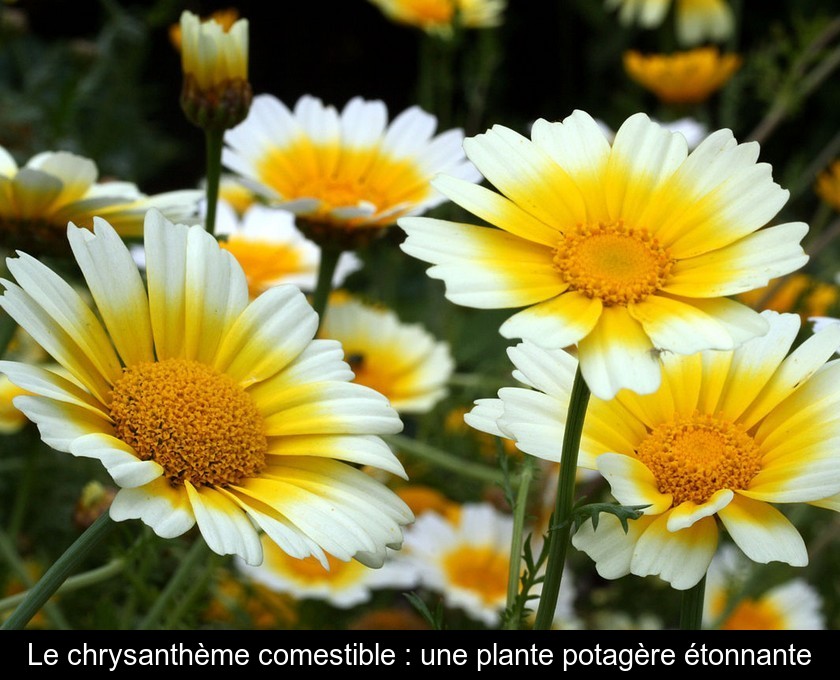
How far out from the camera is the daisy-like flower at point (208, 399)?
2.64 feet

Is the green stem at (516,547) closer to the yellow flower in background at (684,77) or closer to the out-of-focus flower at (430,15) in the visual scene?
the out-of-focus flower at (430,15)

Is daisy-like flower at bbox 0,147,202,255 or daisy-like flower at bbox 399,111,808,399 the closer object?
daisy-like flower at bbox 399,111,808,399

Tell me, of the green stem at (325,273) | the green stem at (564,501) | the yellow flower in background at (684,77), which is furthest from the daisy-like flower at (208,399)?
the yellow flower in background at (684,77)

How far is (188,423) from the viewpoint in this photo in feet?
2.91

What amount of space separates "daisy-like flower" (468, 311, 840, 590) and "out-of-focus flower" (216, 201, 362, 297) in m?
0.60

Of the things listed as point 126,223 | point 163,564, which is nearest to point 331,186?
point 126,223

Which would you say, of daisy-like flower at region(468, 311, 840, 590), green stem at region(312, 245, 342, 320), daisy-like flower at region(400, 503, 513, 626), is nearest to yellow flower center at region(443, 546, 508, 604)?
daisy-like flower at region(400, 503, 513, 626)

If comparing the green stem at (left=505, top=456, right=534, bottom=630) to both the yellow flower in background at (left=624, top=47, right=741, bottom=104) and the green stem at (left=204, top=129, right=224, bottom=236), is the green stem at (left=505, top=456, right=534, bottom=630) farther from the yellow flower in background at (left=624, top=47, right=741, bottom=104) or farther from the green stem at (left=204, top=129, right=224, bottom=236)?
the yellow flower in background at (left=624, top=47, right=741, bottom=104)

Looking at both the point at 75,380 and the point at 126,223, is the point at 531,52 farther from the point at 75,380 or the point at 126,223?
the point at 75,380

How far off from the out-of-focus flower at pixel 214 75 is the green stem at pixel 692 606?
677mm

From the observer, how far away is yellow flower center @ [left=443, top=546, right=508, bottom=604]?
72.5 inches

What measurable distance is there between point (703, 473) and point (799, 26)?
4.96ft

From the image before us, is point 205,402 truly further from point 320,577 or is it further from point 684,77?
point 684,77

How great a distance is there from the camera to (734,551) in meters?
2.19
